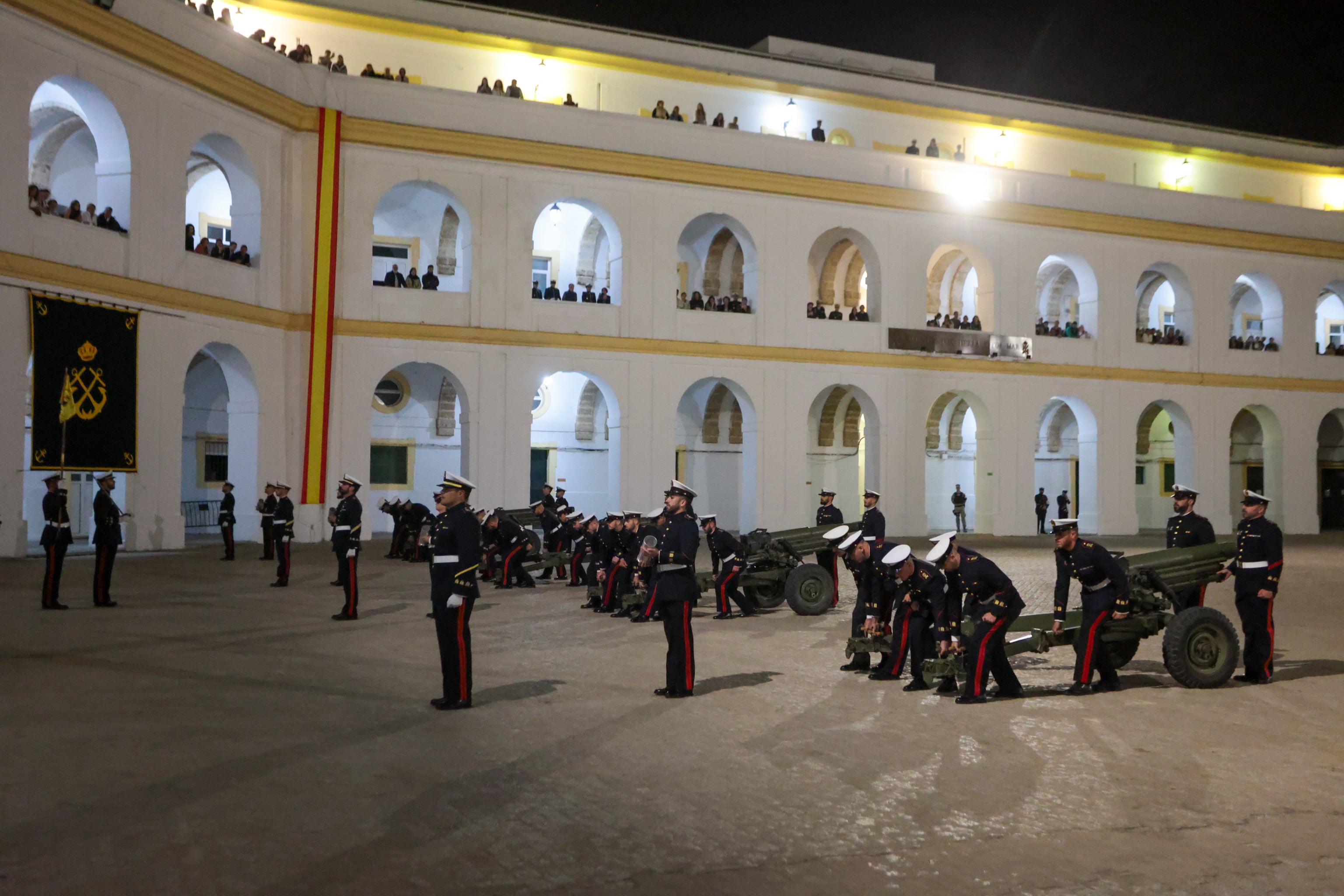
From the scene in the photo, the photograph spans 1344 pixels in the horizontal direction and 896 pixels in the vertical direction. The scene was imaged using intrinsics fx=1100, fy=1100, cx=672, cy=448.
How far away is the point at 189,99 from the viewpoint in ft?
72.5

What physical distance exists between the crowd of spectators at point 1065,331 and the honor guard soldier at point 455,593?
27422 millimetres

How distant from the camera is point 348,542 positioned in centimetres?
1366

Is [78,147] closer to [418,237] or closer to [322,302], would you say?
[322,302]

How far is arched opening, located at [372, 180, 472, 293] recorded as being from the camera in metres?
30.0

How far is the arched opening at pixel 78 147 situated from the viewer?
20453 mm

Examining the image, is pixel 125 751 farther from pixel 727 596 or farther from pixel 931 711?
pixel 727 596

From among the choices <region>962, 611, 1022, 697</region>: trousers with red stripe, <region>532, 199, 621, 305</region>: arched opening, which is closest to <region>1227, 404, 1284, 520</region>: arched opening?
<region>532, 199, 621, 305</region>: arched opening

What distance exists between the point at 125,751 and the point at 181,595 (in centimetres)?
882

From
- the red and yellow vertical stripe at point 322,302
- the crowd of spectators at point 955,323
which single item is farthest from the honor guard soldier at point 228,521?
the crowd of spectators at point 955,323

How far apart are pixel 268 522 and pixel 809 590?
419 inches

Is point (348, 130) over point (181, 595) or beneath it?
over

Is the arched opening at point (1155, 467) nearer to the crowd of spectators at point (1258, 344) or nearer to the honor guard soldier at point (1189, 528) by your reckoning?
the crowd of spectators at point (1258, 344)

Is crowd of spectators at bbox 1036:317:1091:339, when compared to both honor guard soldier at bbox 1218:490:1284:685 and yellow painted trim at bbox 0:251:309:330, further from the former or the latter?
honor guard soldier at bbox 1218:490:1284:685

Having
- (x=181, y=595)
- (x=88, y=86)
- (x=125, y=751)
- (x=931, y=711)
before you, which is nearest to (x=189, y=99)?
(x=88, y=86)
